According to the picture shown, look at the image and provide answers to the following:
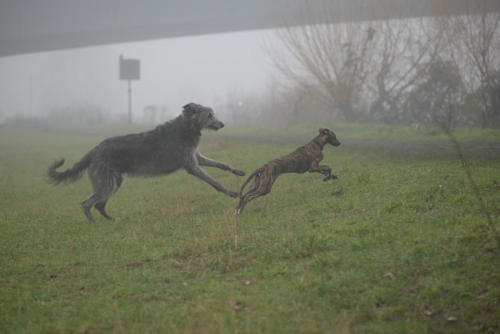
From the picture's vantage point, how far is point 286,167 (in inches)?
279

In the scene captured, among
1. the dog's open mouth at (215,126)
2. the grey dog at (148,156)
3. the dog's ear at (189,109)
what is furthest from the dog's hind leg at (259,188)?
the dog's ear at (189,109)

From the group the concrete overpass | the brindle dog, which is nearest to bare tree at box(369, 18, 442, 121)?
the concrete overpass

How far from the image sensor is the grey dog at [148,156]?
25.9 feet

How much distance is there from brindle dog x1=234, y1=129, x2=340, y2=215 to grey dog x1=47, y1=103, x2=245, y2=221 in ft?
3.72

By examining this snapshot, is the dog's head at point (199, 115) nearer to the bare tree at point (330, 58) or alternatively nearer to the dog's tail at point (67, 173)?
the dog's tail at point (67, 173)

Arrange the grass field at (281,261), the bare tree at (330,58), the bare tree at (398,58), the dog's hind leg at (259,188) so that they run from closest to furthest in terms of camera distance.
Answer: the grass field at (281,261), the dog's hind leg at (259,188), the bare tree at (398,58), the bare tree at (330,58)

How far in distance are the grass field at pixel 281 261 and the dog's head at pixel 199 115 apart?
5.60ft

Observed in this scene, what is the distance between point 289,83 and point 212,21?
43.3 ft

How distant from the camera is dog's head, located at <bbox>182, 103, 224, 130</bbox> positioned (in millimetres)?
8109

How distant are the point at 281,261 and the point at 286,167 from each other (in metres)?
2.23

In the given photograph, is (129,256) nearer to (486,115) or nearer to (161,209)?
(161,209)

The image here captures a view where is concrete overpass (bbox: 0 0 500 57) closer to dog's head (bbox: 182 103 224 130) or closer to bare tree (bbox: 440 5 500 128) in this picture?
bare tree (bbox: 440 5 500 128)

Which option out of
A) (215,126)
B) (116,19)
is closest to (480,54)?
(215,126)

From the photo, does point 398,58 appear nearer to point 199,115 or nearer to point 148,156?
point 199,115
